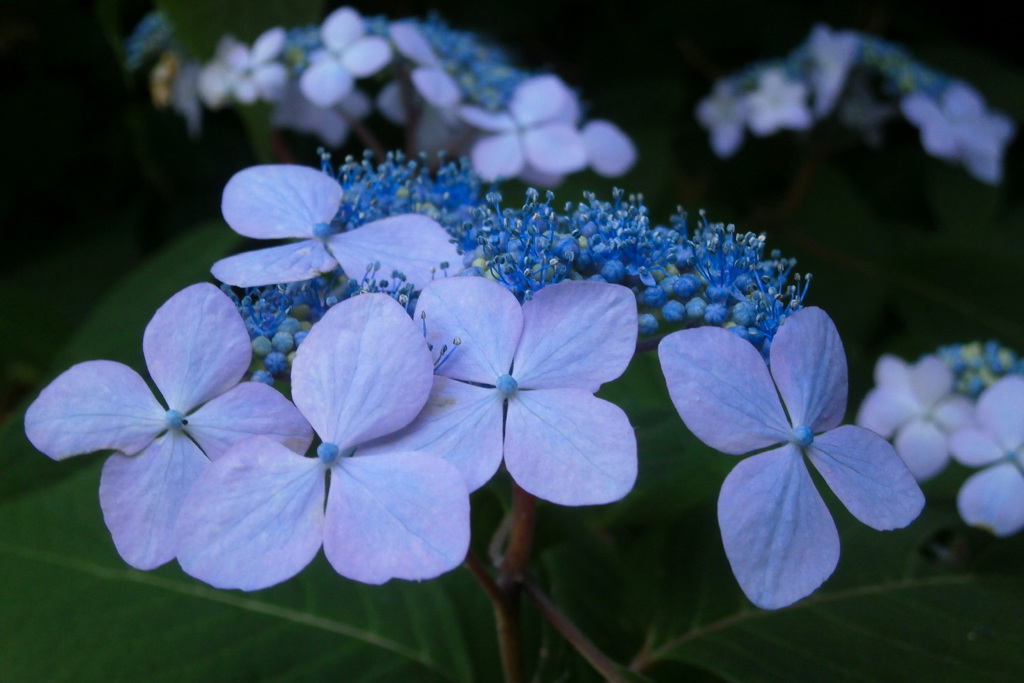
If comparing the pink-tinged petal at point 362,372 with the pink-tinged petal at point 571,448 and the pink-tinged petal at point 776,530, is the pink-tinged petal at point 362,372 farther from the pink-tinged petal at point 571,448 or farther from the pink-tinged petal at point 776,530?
the pink-tinged petal at point 776,530

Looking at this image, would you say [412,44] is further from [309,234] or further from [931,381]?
[931,381]

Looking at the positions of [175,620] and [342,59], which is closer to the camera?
[175,620]

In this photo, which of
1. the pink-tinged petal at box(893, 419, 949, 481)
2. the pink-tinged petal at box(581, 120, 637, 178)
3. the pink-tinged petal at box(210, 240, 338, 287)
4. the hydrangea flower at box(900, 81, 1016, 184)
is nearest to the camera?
the pink-tinged petal at box(210, 240, 338, 287)

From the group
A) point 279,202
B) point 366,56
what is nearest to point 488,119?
point 366,56

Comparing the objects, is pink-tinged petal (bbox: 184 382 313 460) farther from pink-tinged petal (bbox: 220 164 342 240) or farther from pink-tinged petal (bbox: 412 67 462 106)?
pink-tinged petal (bbox: 412 67 462 106)

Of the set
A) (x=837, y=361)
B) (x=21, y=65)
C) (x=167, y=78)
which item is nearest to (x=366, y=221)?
(x=837, y=361)

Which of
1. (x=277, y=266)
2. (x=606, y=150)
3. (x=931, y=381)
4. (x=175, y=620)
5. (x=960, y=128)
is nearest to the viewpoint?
(x=277, y=266)

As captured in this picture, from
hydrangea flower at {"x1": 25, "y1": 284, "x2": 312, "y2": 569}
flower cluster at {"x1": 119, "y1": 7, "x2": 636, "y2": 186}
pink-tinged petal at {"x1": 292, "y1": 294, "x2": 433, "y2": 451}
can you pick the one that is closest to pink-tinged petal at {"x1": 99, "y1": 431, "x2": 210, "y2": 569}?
hydrangea flower at {"x1": 25, "y1": 284, "x2": 312, "y2": 569}

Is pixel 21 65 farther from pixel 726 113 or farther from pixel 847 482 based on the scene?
pixel 847 482
